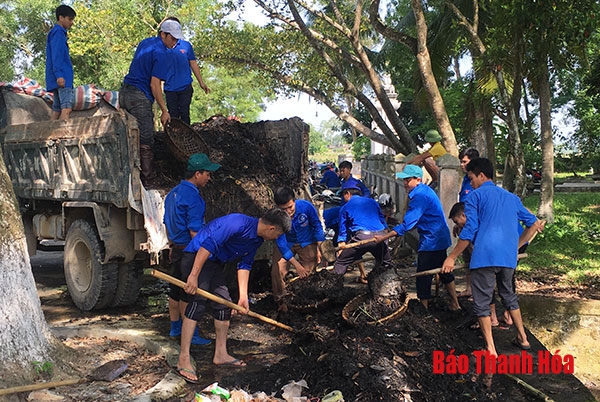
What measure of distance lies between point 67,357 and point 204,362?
1.13 metres

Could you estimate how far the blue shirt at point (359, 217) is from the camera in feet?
21.2

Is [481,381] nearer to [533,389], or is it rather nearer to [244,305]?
[533,389]

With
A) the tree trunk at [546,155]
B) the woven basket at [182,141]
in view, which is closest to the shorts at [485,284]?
the woven basket at [182,141]

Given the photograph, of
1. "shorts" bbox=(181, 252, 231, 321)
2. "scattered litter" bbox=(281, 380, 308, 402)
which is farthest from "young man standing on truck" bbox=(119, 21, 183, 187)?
"scattered litter" bbox=(281, 380, 308, 402)

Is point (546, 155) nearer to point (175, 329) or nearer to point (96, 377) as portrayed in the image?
point (175, 329)

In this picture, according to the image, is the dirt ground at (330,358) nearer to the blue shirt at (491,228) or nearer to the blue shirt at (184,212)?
the blue shirt at (491,228)

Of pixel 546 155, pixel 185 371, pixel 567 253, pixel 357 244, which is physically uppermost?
pixel 546 155

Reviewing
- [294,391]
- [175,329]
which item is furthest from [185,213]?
[294,391]

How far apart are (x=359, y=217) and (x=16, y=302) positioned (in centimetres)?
Answer: 368

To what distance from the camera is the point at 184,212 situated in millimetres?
5262

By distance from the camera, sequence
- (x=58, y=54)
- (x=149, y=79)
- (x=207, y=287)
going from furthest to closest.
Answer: (x=58, y=54) < (x=149, y=79) < (x=207, y=287)

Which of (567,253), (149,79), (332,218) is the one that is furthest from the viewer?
(567,253)

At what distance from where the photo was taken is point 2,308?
397 centimetres

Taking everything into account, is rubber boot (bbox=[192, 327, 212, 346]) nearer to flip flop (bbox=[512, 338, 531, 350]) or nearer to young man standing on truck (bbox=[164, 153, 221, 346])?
young man standing on truck (bbox=[164, 153, 221, 346])
